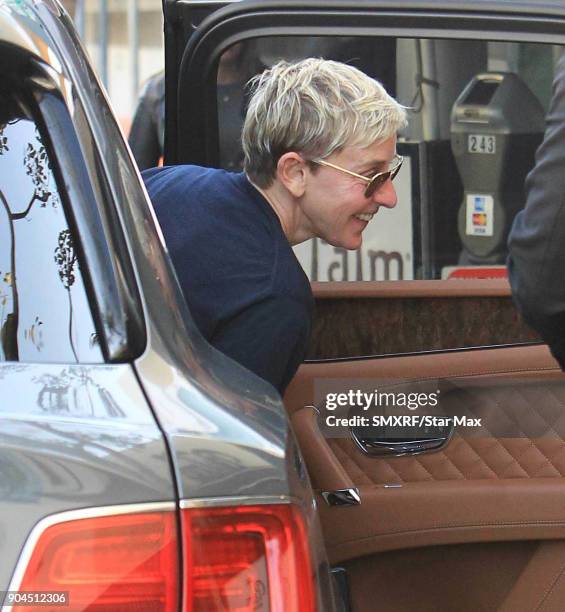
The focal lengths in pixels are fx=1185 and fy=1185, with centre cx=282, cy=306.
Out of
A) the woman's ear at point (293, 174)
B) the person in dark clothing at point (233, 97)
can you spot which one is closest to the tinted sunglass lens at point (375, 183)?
the woman's ear at point (293, 174)

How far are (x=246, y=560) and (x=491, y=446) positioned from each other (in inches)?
64.6

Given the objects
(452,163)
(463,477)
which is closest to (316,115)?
(452,163)

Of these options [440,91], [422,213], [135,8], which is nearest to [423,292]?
[422,213]

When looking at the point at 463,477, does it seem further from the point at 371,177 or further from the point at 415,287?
the point at 371,177

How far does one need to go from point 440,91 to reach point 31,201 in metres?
1.68

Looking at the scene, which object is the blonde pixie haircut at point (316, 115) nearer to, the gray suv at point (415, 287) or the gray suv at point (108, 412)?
the gray suv at point (415, 287)

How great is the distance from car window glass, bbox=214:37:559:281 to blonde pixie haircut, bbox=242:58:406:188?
510mm

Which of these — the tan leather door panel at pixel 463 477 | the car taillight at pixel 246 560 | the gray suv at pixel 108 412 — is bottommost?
the tan leather door panel at pixel 463 477

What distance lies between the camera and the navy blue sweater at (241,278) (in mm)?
2156

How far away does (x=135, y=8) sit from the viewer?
9.95 metres

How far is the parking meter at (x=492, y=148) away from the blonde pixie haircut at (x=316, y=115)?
23.3 inches

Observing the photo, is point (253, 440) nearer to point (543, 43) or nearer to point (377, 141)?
point (377, 141)

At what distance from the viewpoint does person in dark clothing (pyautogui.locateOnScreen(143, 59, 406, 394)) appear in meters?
2.17

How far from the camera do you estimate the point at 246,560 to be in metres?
1.36
